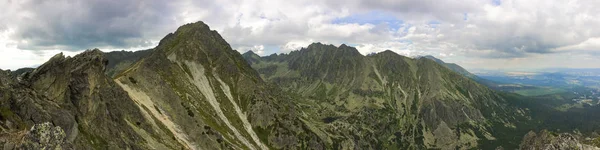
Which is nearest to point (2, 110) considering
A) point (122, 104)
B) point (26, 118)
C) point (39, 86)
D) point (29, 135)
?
point (26, 118)

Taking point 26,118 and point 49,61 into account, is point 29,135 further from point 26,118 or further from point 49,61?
point 49,61

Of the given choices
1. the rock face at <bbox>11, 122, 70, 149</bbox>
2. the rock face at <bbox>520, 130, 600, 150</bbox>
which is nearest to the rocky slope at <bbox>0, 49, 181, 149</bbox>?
the rock face at <bbox>11, 122, 70, 149</bbox>

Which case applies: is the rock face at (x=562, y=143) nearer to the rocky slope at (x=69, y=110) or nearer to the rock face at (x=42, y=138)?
the rocky slope at (x=69, y=110)

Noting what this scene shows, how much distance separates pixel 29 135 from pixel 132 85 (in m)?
126

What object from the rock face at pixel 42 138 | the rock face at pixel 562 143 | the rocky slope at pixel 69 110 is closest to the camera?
the rock face at pixel 42 138

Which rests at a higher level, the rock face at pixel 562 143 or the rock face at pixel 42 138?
the rock face at pixel 42 138

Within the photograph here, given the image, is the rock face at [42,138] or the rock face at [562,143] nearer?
the rock face at [42,138]

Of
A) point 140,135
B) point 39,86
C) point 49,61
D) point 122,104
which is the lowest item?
point 140,135

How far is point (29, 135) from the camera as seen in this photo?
183ft

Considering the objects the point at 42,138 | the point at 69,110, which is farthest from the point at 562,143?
the point at 69,110

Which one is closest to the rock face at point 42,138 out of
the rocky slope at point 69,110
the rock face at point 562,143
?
the rocky slope at point 69,110

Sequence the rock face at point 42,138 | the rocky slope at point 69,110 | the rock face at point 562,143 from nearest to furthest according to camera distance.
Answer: the rock face at point 42,138
the rocky slope at point 69,110
the rock face at point 562,143

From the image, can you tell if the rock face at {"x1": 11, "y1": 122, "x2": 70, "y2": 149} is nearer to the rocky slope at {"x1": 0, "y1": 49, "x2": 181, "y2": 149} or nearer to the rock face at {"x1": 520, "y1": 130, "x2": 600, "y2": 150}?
the rocky slope at {"x1": 0, "y1": 49, "x2": 181, "y2": 149}

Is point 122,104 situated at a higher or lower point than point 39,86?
lower
